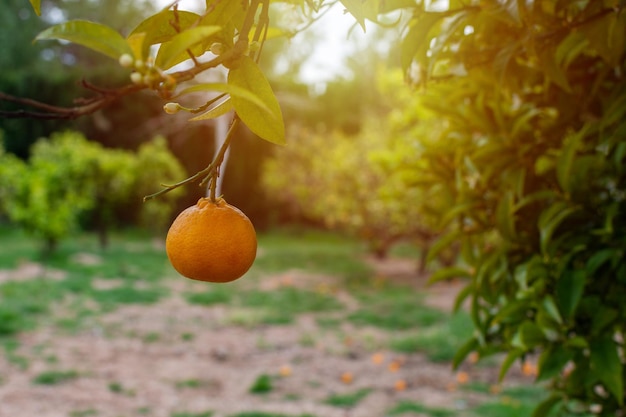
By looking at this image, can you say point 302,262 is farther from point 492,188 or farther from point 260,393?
point 492,188

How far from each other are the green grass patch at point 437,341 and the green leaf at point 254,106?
4.08 meters

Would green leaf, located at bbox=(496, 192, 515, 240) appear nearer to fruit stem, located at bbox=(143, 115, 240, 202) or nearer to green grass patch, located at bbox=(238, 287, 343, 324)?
fruit stem, located at bbox=(143, 115, 240, 202)

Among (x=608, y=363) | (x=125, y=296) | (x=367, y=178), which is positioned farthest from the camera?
(x=367, y=178)

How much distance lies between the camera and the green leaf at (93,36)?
1.36 feet

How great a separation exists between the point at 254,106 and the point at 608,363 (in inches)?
29.4

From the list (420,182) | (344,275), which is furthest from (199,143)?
(420,182)

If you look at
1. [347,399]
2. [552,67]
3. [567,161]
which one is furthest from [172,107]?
[347,399]

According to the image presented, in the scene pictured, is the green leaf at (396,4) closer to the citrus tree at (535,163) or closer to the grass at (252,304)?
the citrus tree at (535,163)

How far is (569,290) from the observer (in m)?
0.98

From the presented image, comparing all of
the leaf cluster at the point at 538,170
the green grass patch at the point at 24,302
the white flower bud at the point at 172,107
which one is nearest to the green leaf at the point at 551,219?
the leaf cluster at the point at 538,170

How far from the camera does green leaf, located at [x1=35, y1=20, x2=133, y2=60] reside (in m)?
0.42

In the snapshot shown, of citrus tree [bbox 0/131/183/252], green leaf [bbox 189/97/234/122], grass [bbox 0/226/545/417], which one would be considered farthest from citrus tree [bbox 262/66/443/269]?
green leaf [bbox 189/97/234/122]

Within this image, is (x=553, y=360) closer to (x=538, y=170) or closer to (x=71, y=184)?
(x=538, y=170)

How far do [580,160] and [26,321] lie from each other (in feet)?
15.6
